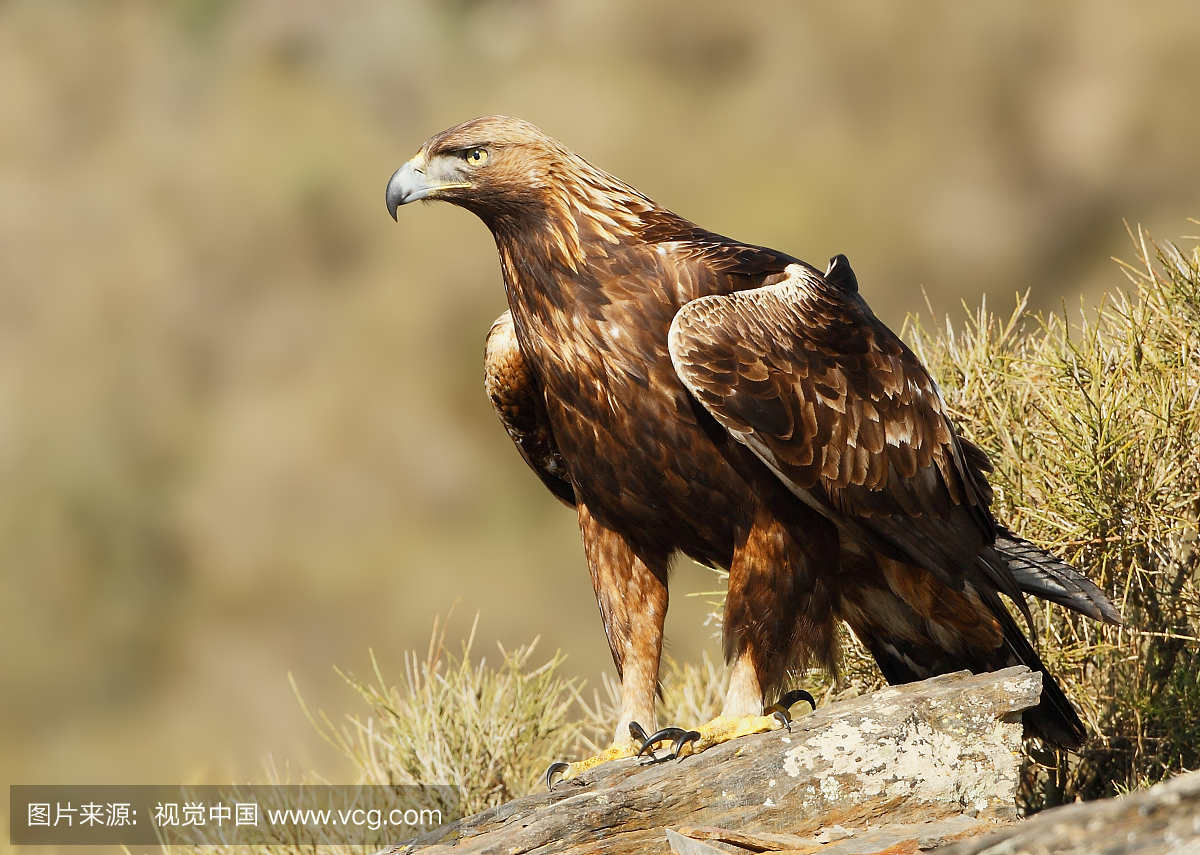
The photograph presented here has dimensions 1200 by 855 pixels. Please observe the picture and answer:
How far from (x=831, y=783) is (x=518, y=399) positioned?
167 centimetres

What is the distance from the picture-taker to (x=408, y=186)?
334 cm

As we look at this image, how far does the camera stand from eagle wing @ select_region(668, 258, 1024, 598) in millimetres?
3064

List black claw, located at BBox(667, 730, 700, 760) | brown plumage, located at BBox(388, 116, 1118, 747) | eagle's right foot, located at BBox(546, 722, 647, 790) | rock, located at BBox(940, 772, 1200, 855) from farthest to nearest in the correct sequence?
eagle's right foot, located at BBox(546, 722, 647, 790)
brown plumage, located at BBox(388, 116, 1118, 747)
black claw, located at BBox(667, 730, 700, 760)
rock, located at BBox(940, 772, 1200, 855)

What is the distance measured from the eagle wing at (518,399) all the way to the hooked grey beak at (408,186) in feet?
1.78

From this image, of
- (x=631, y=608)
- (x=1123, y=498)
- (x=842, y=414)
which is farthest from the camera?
(x=1123, y=498)

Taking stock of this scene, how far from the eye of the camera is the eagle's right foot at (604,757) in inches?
130

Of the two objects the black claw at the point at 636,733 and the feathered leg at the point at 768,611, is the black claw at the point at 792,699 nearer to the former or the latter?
the feathered leg at the point at 768,611

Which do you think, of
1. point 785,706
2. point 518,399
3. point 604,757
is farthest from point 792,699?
point 518,399

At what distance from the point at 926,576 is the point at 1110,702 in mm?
1177

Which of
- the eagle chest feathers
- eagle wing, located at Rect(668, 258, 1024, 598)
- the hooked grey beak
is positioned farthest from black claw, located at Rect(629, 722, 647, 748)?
the hooked grey beak

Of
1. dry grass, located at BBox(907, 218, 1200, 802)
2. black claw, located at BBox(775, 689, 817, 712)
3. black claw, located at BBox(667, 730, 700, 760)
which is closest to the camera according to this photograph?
black claw, located at BBox(667, 730, 700, 760)

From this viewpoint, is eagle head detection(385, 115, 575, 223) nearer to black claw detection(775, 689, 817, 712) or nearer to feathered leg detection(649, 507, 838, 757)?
feathered leg detection(649, 507, 838, 757)

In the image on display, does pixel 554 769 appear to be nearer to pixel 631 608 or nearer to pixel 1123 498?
pixel 631 608

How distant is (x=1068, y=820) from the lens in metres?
1.80
